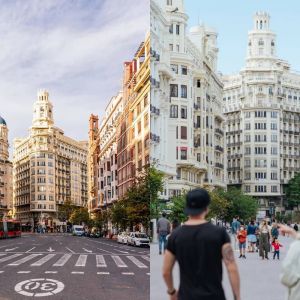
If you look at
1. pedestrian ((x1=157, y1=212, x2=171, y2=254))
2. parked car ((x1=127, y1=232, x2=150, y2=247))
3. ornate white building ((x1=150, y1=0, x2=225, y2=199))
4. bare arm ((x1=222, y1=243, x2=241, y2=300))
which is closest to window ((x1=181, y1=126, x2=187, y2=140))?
ornate white building ((x1=150, y1=0, x2=225, y2=199))

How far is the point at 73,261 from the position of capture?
207 inches

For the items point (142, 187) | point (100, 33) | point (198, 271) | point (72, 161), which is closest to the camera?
point (198, 271)

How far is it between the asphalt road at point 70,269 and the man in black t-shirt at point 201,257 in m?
2.24

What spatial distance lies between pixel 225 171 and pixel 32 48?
2249 millimetres

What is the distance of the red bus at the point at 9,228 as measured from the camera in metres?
5.11

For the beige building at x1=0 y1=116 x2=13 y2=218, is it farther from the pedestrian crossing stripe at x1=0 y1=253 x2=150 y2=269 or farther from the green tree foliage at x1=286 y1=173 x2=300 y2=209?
the green tree foliage at x1=286 y1=173 x2=300 y2=209

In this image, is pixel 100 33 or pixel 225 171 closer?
pixel 225 171

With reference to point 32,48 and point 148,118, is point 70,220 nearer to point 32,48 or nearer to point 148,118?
point 148,118

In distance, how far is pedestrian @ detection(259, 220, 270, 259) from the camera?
435 cm

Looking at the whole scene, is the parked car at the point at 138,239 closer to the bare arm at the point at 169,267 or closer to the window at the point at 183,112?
the window at the point at 183,112

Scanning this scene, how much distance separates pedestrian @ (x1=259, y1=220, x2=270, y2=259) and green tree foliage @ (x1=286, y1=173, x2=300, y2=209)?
25cm

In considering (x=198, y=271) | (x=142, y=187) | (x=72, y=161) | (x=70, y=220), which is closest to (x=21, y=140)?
(x=72, y=161)

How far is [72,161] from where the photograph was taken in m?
5.29

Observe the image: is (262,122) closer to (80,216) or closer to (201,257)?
(80,216)
